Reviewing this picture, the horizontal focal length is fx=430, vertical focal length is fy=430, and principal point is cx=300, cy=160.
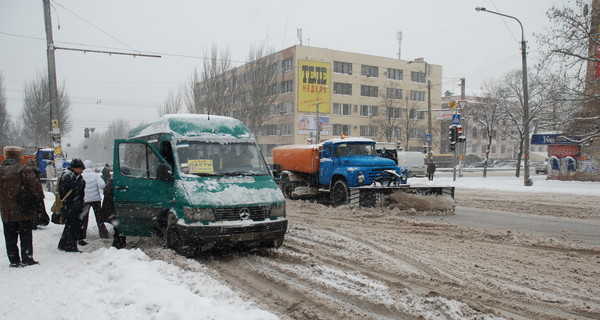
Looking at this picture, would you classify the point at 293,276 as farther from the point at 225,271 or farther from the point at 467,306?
the point at 467,306

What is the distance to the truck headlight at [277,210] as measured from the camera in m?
7.00

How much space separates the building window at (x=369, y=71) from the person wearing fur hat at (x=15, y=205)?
5673cm

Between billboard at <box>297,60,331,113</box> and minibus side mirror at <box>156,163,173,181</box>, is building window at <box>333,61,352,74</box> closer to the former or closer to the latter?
billboard at <box>297,60,331,113</box>

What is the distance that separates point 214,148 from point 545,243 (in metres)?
6.31

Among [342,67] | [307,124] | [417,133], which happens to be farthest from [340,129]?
[417,133]

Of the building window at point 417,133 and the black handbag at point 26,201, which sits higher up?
the building window at point 417,133

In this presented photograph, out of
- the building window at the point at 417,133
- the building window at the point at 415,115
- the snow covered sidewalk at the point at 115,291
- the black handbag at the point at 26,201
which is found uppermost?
the building window at the point at 415,115

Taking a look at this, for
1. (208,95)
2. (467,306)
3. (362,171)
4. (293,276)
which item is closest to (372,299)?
(467,306)

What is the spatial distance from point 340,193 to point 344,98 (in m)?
46.1

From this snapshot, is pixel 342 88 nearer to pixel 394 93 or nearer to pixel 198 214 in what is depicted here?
pixel 394 93

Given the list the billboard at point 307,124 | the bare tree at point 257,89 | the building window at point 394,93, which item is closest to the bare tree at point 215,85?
the bare tree at point 257,89

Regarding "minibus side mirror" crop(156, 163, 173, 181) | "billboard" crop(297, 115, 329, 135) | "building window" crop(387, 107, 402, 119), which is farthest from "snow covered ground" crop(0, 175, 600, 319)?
"building window" crop(387, 107, 402, 119)

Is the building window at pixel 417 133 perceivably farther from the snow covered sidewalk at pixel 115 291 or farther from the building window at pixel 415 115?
the snow covered sidewalk at pixel 115 291

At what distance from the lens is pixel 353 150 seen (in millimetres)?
14758
